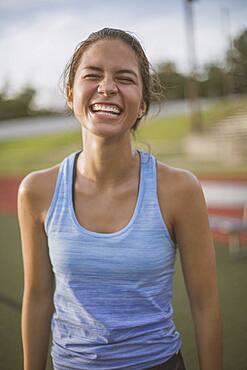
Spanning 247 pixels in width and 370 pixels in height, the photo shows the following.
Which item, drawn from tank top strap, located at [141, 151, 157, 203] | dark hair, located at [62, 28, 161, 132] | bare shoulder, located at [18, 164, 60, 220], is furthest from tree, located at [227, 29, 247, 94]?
bare shoulder, located at [18, 164, 60, 220]

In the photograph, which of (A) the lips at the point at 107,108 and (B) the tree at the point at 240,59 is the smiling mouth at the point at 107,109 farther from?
(B) the tree at the point at 240,59

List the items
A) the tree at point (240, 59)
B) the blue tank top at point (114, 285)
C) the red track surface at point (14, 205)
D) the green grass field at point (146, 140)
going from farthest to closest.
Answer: the tree at point (240, 59), the green grass field at point (146, 140), the red track surface at point (14, 205), the blue tank top at point (114, 285)

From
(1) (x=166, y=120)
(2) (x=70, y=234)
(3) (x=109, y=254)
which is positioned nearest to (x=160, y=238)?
(3) (x=109, y=254)

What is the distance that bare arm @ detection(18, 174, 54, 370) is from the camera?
4.42 feet

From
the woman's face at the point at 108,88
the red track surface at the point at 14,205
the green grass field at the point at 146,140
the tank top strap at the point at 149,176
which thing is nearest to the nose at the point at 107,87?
the woman's face at the point at 108,88

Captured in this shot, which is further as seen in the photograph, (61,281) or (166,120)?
(166,120)

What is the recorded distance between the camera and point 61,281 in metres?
1.32

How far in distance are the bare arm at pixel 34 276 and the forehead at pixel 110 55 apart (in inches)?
14.8

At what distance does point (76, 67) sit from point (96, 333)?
77 cm

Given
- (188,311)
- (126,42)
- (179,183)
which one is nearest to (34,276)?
(179,183)

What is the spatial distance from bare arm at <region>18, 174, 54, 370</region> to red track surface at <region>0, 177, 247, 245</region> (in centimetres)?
467

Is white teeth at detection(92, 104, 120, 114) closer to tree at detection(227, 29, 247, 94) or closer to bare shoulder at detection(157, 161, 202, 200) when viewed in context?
bare shoulder at detection(157, 161, 202, 200)

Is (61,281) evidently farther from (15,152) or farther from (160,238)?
(15,152)

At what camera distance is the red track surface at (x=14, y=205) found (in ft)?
20.3
